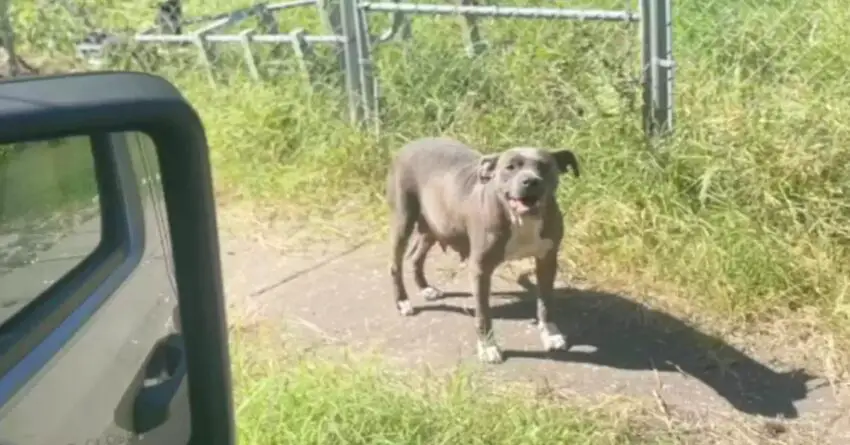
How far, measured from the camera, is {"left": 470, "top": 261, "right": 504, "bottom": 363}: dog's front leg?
4.55m

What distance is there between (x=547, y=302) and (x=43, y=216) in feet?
10.3

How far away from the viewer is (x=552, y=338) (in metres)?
4.66

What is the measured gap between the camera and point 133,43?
7270 mm

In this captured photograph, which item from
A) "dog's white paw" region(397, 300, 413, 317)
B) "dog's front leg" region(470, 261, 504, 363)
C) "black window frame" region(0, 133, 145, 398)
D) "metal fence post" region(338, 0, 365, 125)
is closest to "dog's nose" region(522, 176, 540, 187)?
"dog's front leg" region(470, 261, 504, 363)

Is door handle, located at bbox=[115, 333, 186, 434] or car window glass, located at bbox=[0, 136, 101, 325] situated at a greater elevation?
car window glass, located at bbox=[0, 136, 101, 325]

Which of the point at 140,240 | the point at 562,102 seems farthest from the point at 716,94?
the point at 140,240

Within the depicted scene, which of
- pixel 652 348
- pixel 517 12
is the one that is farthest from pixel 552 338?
pixel 517 12

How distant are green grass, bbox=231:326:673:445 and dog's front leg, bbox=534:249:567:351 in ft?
1.68

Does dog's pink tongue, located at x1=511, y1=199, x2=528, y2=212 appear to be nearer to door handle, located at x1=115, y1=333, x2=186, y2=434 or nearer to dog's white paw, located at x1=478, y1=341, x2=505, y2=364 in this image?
dog's white paw, located at x1=478, y1=341, x2=505, y2=364

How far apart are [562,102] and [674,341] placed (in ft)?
5.50

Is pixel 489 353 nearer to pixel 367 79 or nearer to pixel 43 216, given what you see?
pixel 367 79

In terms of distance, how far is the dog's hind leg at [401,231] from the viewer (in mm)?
4977

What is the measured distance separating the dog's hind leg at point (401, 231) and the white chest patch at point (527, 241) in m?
0.54

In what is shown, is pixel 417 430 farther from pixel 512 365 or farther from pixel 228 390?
pixel 228 390
